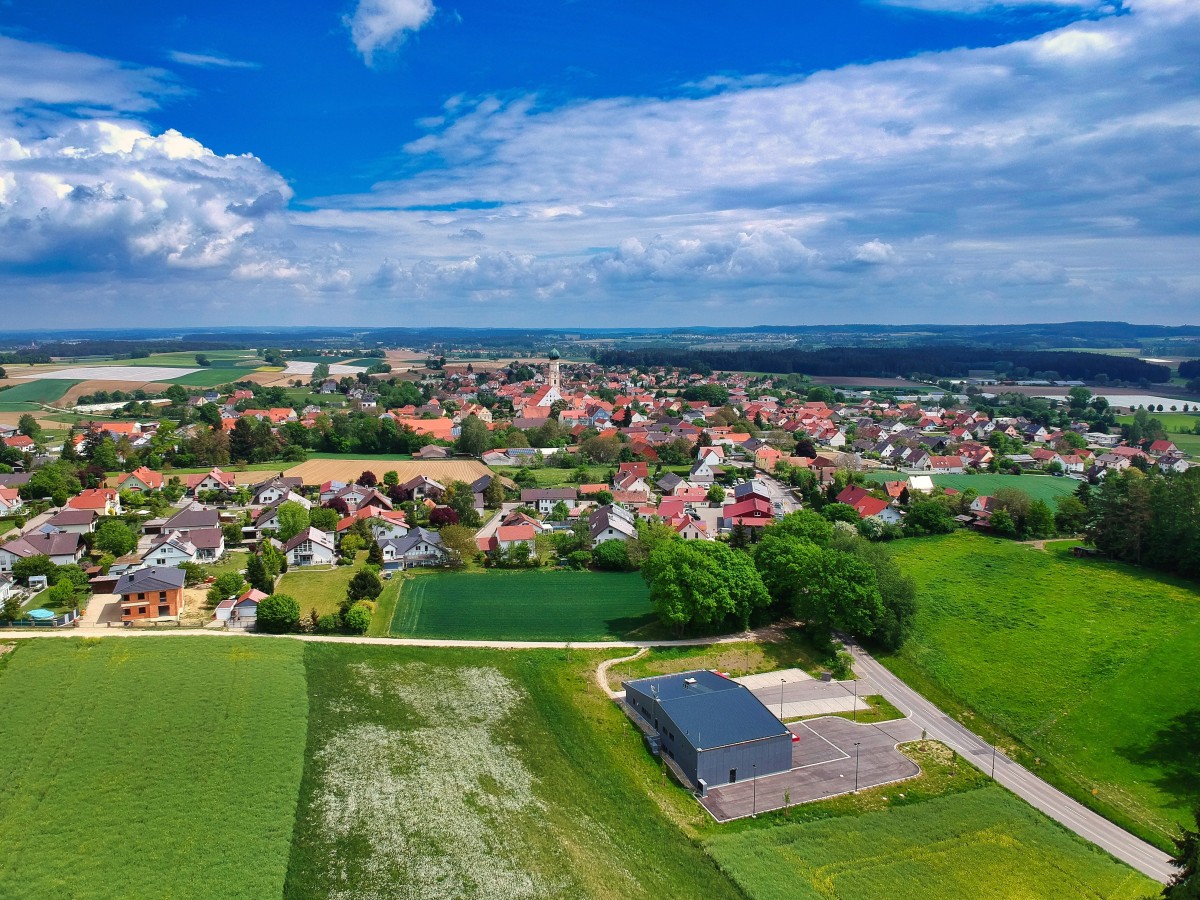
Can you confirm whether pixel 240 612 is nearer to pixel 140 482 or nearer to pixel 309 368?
pixel 140 482

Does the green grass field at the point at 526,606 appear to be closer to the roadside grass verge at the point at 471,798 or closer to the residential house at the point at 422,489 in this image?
the roadside grass verge at the point at 471,798

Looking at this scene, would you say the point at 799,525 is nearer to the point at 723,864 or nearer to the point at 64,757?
the point at 723,864

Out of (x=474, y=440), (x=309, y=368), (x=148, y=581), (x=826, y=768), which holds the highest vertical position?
(x=309, y=368)

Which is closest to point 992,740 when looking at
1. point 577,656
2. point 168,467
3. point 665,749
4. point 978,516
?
point 665,749

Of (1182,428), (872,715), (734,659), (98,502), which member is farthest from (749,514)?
(1182,428)

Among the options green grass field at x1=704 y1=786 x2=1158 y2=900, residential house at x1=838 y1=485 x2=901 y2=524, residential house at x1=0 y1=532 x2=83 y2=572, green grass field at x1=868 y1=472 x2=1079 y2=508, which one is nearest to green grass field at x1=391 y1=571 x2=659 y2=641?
green grass field at x1=704 y1=786 x2=1158 y2=900
